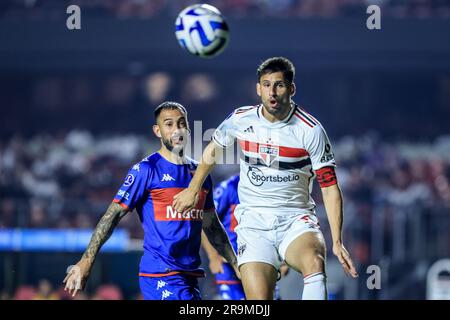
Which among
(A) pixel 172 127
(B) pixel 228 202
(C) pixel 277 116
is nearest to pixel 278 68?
(C) pixel 277 116

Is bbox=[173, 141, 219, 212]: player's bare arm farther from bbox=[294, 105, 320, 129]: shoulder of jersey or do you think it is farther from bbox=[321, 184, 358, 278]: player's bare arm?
bbox=[321, 184, 358, 278]: player's bare arm

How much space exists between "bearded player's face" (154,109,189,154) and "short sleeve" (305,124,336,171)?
3.56 feet

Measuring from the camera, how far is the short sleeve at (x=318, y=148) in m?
6.94

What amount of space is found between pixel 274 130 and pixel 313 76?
1955cm

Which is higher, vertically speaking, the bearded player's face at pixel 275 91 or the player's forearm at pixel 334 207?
the bearded player's face at pixel 275 91

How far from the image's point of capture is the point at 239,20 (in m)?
25.3

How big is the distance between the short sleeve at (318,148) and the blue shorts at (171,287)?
137cm

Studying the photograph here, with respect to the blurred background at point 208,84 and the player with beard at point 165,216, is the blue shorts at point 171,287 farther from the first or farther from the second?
the blurred background at point 208,84

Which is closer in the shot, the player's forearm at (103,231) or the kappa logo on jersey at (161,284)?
the player's forearm at (103,231)

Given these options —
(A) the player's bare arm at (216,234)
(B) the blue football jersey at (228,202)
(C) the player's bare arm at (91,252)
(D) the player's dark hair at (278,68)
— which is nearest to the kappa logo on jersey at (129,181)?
(C) the player's bare arm at (91,252)

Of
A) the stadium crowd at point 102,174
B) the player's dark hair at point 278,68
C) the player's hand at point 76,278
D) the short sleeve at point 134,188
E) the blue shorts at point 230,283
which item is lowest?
the player's hand at point 76,278

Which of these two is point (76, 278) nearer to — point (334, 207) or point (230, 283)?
point (334, 207)

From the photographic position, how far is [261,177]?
712 centimetres

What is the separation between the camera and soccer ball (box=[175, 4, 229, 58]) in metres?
7.91
